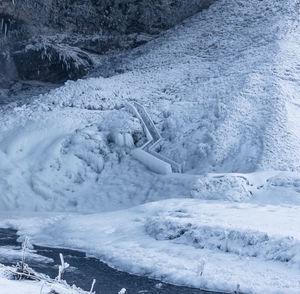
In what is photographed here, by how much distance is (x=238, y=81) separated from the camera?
18406 millimetres

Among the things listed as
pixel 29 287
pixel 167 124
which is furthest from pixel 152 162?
pixel 29 287

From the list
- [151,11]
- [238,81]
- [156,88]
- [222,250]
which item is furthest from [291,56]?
[222,250]

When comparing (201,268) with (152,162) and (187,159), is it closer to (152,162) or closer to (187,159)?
(152,162)

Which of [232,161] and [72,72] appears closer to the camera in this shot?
[232,161]

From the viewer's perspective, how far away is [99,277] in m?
9.43

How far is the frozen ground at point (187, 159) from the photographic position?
1035 centimetres

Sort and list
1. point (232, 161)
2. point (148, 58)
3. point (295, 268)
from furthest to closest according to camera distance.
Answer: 1. point (148, 58)
2. point (232, 161)
3. point (295, 268)

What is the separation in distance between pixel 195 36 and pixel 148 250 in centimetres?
1419

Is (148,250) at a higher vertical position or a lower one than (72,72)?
lower

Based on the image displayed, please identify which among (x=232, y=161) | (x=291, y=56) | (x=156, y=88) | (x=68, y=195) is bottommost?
(x=68, y=195)

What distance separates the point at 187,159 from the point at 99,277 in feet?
23.5

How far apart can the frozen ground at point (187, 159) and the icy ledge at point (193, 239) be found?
3 centimetres

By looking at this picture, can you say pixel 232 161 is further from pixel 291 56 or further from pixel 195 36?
pixel 195 36

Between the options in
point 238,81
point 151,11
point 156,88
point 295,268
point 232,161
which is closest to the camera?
point 295,268
